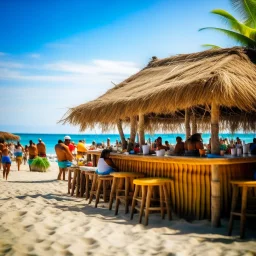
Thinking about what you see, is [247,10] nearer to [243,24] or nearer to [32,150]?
[243,24]

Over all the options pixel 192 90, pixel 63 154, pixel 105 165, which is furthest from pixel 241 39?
pixel 63 154

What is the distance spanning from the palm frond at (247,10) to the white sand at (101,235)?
7.57 metres

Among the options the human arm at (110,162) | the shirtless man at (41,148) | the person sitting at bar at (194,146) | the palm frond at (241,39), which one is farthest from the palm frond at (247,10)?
the shirtless man at (41,148)

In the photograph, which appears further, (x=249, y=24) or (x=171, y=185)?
(x=249, y=24)

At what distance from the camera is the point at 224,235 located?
470cm

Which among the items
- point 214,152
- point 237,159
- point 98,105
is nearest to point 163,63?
point 98,105

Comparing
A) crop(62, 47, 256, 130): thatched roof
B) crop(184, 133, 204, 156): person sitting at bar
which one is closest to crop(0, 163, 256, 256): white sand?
crop(184, 133, 204, 156): person sitting at bar

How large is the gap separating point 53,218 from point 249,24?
8.99 m

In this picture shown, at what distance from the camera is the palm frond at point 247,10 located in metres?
10.2

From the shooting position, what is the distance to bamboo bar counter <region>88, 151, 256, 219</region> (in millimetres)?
5422

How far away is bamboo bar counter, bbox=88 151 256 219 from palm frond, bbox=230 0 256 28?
6.43 m

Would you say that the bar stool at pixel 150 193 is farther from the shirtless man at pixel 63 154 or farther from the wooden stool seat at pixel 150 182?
the shirtless man at pixel 63 154

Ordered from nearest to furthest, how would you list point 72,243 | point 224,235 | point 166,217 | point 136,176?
1. point 72,243
2. point 224,235
3. point 166,217
4. point 136,176

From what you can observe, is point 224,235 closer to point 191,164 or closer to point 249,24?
point 191,164
